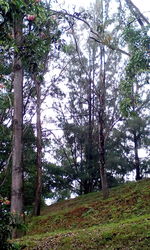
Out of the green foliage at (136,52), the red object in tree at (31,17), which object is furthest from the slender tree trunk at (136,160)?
the red object in tree at (31,17)

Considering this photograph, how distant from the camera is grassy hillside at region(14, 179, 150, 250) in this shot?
7.10m

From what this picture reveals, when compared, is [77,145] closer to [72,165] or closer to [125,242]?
[72,165]

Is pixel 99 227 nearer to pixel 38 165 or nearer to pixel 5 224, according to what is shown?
pixel 5 224

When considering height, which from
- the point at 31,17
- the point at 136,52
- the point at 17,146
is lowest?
the point at 17,146

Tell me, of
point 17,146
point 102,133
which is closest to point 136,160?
point 102,133

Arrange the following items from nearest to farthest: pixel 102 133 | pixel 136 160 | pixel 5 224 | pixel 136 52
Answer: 1. pixel 5 224
2. pixel 136 52
3. pixel 102 133
4. pixel 136 160

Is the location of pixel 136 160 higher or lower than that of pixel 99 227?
higher

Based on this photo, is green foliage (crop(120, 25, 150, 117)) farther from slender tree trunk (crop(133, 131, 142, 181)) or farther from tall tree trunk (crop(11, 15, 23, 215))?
slender tree trunk (crop(133, 131, 142, 181))

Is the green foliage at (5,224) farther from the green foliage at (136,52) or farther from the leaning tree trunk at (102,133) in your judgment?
the leaning tree trunk at (102,133)

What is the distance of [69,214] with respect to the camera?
14.1 metres

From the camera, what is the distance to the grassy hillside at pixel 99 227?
710 cm

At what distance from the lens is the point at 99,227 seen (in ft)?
31.0

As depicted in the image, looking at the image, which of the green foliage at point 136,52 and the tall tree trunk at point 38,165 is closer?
the green foliage at point 136,52

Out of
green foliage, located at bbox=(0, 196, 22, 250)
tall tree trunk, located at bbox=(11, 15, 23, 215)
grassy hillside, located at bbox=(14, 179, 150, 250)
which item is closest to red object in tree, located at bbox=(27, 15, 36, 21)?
green foliage, located at bbox=(0, 196, 22, 250)
